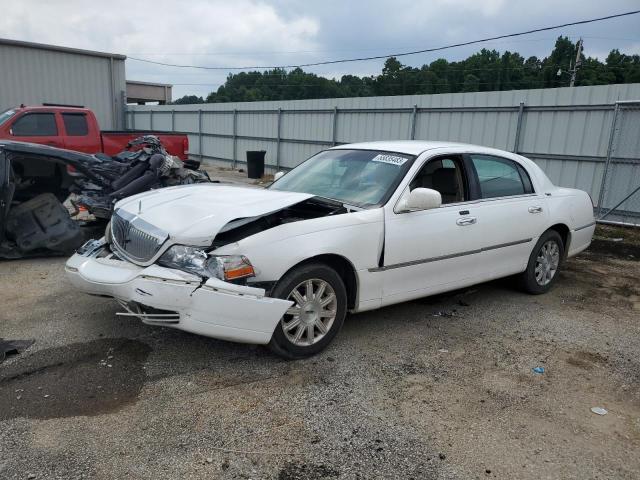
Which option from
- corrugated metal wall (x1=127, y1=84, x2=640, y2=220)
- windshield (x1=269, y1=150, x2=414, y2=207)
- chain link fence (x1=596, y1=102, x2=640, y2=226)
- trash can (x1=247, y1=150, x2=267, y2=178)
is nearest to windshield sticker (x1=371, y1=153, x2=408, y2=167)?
windshield (x1=269, y1=150, x2=414, y2=207)

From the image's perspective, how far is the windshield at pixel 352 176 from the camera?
441 cm

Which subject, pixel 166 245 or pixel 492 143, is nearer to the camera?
pixel 166 245

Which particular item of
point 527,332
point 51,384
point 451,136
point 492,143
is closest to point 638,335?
point 527,332

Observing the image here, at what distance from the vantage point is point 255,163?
57.6 ft

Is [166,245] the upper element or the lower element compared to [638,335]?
upper

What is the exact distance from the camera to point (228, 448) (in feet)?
9.12

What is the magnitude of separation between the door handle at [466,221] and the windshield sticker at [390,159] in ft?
2.38

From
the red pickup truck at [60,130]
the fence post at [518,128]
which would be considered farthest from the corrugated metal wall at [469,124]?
the red pickup truck at [60,130]

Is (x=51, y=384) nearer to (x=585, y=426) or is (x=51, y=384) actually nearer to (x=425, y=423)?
(x=425, y=423)

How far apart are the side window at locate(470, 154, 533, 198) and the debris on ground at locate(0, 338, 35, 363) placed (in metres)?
4.14

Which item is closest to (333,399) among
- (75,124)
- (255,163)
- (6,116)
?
(75,124)

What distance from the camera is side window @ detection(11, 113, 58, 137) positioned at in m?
10.9

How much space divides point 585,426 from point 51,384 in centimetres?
338

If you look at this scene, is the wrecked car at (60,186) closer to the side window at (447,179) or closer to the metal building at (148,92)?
the side window at (447,179)
